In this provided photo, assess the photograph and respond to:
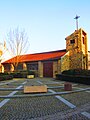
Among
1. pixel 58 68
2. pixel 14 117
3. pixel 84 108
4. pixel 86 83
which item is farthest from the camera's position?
pixel 58 68

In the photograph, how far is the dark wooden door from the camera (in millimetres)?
30562

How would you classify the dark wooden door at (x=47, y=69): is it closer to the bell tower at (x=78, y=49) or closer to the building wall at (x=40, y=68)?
the building wall at (x=40, y=68)

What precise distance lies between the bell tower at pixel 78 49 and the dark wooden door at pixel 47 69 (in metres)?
3.68

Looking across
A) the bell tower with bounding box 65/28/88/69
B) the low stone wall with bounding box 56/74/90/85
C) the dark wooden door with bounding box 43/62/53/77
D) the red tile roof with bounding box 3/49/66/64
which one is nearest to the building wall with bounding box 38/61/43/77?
the dark wooden door with bounding box 43/62/53/77

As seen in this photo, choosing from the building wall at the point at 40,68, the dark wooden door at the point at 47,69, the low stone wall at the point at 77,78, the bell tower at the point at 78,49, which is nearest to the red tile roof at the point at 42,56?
the building wall at the point at 40,68

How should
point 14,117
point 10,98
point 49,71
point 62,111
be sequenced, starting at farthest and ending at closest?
point 49,71, point 10,98, point 62,111, point 14,117

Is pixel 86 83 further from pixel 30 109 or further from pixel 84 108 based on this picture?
pixel 30 109

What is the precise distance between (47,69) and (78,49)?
688cm

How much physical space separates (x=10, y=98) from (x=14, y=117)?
396cm

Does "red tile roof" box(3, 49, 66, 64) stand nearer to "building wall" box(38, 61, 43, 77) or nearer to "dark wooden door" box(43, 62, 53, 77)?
"building wall" box(38, 61, 43, 77)

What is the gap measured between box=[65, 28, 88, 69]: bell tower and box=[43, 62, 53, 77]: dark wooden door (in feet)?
12.1

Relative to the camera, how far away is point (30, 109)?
7500 millimetres

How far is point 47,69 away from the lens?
3103 centimetres

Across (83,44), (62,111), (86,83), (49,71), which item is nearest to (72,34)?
(83,44)
